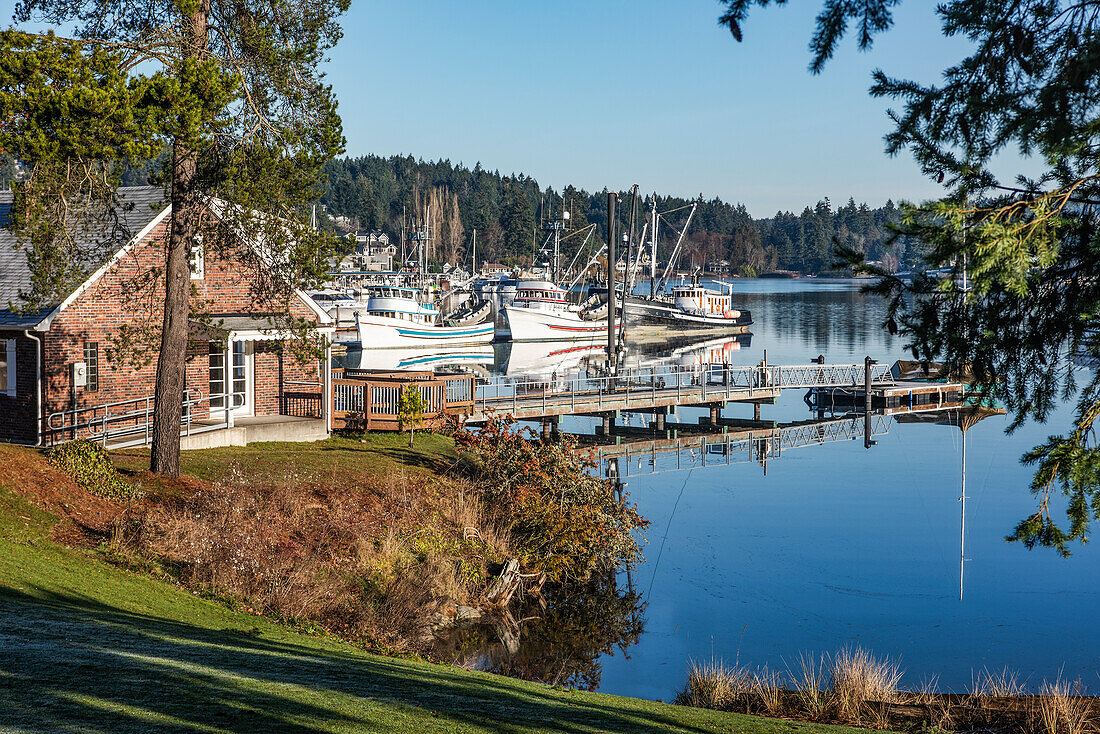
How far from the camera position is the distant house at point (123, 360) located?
23500 mm

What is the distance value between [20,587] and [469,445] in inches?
508

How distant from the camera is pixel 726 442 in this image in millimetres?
39219

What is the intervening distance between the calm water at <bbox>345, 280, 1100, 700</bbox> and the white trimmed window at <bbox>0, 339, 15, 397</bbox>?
14890 millimetres

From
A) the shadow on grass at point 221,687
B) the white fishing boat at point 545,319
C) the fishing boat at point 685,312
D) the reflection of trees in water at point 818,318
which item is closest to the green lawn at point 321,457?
the shadow on grass at point 221,687

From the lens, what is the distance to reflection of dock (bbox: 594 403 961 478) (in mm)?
35344

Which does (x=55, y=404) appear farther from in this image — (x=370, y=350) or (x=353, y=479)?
(x=370, y=350)

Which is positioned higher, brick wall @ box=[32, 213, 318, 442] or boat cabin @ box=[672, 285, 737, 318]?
boat cabin @ box=[672, 285, 737, 318]

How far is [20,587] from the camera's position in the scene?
11969 mm

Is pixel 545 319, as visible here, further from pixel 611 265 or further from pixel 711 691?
pixel 711 691

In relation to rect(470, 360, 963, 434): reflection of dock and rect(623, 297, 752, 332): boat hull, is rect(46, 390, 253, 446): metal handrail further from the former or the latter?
rect(623, 297, 752, 332): boat hull

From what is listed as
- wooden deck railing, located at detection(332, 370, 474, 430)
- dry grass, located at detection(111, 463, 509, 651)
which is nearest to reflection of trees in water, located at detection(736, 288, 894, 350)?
wooden deck railing, located at detection(332, 370, 474, 430)

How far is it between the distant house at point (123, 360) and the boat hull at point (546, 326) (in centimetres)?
5145

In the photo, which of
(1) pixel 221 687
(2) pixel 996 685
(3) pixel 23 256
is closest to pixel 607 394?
(3) pixel 23 256

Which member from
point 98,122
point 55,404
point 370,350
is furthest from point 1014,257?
point 370,350
